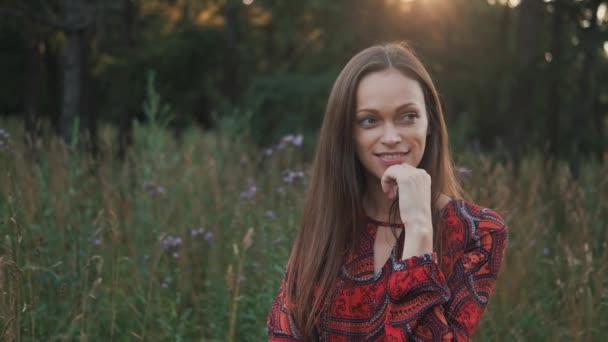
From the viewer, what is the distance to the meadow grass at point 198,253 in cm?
282

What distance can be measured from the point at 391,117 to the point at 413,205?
0.28m

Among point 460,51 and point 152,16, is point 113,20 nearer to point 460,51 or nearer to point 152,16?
point 152,16

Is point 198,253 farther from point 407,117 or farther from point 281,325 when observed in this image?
point 407,117

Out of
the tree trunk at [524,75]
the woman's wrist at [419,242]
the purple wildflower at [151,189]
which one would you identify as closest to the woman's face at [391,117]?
the woman's wrist at [419,242]

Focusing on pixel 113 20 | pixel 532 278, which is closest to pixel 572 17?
pixel 532 278

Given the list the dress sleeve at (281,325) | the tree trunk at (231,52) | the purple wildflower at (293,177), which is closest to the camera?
the dress sleeve at (281,325)

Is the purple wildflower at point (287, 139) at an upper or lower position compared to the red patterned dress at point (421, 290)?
upper

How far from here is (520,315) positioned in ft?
9.83

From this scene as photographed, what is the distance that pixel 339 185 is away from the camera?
80.0 inches

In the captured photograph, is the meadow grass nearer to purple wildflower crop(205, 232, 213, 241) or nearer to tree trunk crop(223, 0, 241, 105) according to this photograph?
purple wildflower crop(205, 232, 213, 241)

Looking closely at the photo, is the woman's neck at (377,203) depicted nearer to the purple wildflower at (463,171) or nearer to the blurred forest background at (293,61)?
the blurred forest background at (293,61)

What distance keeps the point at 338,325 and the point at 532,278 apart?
1.76 metres

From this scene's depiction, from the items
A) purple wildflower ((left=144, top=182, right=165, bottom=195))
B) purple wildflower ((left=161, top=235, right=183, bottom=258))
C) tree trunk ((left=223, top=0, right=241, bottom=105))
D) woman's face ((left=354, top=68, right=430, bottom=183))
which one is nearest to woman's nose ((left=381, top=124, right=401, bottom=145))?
woman's face ((left=354, top=68, right=430, bottom=183))

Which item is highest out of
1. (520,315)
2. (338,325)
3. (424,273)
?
(424,273)
